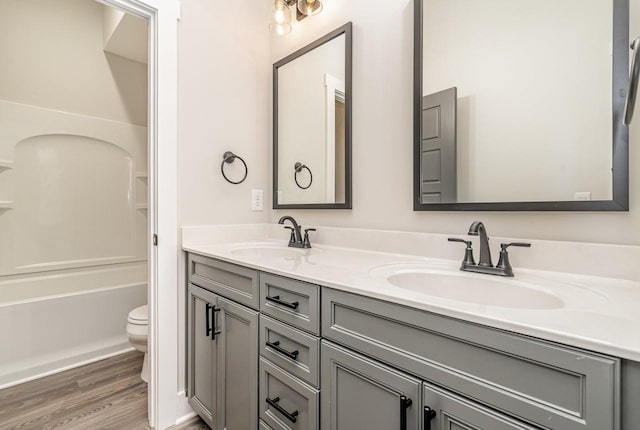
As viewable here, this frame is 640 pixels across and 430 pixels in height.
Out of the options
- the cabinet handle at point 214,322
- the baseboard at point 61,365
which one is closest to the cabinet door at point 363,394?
the cabinet handle at point 214,322

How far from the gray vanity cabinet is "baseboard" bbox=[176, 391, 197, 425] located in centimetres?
5

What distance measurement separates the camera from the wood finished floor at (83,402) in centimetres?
152

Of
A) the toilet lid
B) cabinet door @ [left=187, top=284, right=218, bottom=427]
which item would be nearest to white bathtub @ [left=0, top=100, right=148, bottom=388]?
the toilet lid

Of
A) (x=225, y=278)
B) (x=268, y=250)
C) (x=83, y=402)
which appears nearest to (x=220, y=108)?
(x=268, y=250)

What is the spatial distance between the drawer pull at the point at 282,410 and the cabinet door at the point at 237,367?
0.34 ft

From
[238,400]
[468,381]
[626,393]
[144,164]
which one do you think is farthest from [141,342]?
[626,393]

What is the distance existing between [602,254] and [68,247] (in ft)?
10.3

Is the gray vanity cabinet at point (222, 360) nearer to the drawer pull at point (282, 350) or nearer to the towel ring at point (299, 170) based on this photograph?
the drawer pull at point (282, 350)

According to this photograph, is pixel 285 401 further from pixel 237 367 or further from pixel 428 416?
pixel 428 416

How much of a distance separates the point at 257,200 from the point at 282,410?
122 cm

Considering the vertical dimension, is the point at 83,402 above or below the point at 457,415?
below

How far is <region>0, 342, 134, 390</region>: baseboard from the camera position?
1.88m

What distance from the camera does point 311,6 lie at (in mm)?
1623

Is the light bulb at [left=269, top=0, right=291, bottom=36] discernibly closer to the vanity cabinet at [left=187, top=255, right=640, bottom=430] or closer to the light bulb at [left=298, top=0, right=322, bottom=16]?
the light bulb at [left=298, top=0, right=322, bottom=16]
